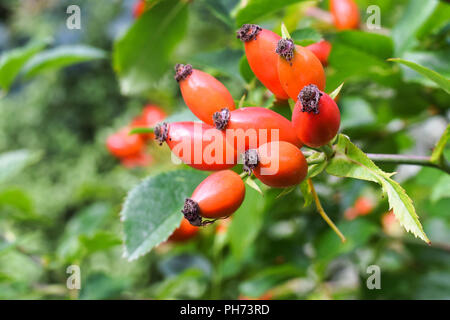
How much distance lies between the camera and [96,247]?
2.58 ft

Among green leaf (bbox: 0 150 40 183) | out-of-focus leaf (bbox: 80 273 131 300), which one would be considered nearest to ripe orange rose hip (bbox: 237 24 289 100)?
out-of-focus leaf (bbox: 80 273 131 300)

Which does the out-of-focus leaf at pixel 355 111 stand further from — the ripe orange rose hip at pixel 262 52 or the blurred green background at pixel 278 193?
the ripe orange rose hip at pixel 262 52

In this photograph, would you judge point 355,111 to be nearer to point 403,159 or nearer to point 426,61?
point 426,61

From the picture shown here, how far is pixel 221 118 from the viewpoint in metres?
0.38

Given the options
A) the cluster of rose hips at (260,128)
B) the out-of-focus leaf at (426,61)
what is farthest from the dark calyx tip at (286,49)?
the out-of-focus leaf at (426,61)

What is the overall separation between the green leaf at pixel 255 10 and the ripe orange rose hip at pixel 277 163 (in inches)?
9.3

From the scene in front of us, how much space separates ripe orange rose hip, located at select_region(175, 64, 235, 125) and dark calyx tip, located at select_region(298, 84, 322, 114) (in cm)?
9

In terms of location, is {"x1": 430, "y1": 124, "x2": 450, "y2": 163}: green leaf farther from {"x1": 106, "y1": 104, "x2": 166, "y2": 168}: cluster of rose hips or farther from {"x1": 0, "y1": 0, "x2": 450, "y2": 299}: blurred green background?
{"x1": 106, "y1": 104, "x2": 166, "y2": 168}: cluster of rose hips

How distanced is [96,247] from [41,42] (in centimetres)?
40

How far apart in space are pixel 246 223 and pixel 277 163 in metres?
0.47

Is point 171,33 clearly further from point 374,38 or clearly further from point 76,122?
point 76,122

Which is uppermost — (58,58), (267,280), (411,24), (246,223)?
(58,58)

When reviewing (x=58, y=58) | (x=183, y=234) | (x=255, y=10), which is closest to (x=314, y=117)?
(x=255, y=10)
